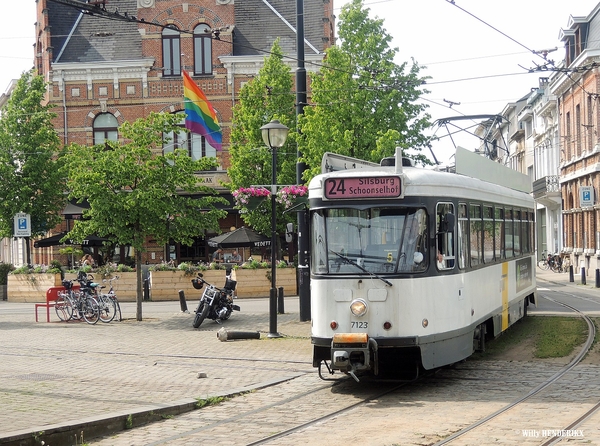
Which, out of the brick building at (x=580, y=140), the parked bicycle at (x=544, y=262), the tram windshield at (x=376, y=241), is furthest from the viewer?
the parked bicycle at (x=544, y=262)

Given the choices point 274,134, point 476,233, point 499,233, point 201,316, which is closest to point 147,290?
point 201,316

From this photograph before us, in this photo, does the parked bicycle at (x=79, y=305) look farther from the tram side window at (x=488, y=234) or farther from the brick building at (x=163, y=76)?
the brick building at (x=163, y=76)

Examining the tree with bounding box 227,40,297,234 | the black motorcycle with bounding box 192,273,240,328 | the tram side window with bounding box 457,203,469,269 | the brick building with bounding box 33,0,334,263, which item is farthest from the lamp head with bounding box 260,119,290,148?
the brick building with bounding box 33,0,334,263

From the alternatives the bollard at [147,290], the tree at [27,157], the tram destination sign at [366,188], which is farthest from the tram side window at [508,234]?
the tree at [27,157]

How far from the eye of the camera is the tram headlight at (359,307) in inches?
420

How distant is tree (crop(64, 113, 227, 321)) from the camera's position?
20156 millimetres

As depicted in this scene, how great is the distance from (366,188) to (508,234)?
552 cm

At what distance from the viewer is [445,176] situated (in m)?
11.6

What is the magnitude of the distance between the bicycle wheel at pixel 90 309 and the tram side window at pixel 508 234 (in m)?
9.88

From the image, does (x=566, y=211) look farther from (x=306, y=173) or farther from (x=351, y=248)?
(x=351, y=248)

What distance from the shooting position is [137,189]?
67.2ft

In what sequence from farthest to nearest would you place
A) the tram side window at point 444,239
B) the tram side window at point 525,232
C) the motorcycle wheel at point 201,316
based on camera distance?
the motorcycle wheel at point 201,316 → the tram side window at point 525,232 → the tram side window at point 444,239

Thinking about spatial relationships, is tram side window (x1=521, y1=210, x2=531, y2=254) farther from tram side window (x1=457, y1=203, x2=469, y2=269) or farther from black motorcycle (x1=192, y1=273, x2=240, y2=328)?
black motorcycle (x1=192, y1=273, x2=240, y2=328)

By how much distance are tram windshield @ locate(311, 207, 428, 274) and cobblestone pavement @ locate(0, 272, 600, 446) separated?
153 centimetres
